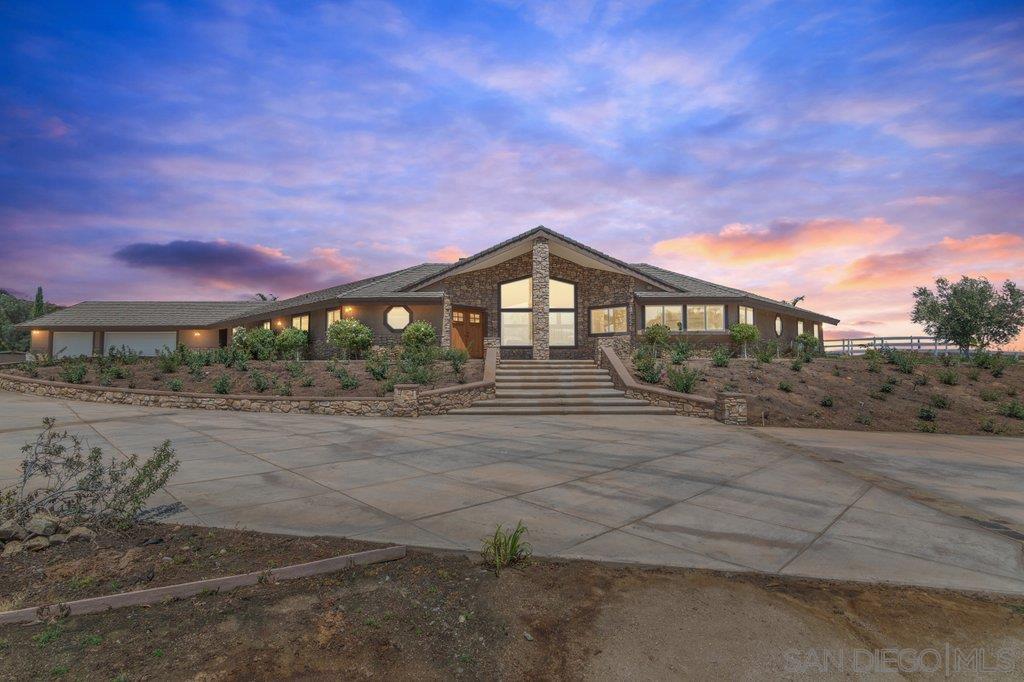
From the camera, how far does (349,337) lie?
1884cm

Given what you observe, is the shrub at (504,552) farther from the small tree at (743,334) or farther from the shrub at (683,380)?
the small tree at (743,334)

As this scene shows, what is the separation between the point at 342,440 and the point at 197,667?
6.69 meters

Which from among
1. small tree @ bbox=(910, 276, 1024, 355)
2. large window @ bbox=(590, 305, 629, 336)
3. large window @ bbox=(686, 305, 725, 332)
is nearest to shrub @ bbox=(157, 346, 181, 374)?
large window @ bbox=(590, 305, 629, 336)

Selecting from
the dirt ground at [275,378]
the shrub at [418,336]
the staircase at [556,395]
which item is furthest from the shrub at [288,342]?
the staircase at [556,395]

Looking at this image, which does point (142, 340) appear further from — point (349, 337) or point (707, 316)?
point (707, 316)

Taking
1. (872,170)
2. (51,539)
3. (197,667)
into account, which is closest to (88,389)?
(51,539)

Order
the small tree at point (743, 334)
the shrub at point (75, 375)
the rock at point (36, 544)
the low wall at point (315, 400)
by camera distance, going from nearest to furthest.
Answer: the rock at point (36, 544)
the low wall at point (315, 400)
the shrub at point (75, 375)
the small tree at point (743, 334)

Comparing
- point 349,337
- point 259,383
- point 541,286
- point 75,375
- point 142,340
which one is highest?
point 541,286

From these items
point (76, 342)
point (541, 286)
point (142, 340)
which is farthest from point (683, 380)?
point (76, 342)

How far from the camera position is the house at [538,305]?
20453mm

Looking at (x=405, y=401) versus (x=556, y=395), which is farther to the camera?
(x=556, y=395)

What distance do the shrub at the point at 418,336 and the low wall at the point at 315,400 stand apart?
5.87 meters

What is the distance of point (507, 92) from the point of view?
49.2 feet

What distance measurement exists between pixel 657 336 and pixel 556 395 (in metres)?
8.55
